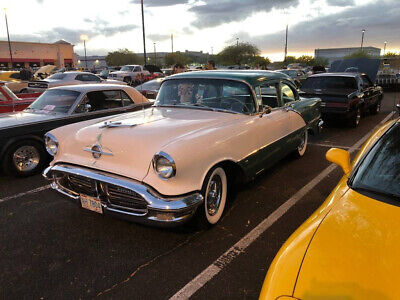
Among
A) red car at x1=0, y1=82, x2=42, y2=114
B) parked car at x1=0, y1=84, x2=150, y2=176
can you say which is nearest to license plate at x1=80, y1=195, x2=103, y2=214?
parked car at x1=0, y1=84, x2=150, y2=176

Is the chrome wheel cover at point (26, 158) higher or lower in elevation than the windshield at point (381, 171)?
lower

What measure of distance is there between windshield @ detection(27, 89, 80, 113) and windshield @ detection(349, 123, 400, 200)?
5.01 meters

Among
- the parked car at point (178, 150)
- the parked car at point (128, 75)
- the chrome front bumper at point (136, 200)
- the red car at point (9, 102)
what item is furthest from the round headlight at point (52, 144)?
the parked car at point (128, 75)

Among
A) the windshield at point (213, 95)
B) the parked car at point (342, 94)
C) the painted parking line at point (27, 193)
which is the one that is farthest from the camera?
the parked car at point (342, 94)

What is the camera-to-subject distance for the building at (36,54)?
187ft

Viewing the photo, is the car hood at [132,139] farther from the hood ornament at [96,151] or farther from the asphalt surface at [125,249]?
the asphalt surface at [125,249]

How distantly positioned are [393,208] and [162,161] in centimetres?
182

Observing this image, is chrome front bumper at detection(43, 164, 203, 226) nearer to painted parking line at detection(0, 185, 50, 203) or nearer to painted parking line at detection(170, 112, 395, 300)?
painted parking line at detection(170, 112, 395, 300)

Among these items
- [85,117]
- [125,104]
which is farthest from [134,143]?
[125,104]

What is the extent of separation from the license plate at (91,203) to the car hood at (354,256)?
2.14m

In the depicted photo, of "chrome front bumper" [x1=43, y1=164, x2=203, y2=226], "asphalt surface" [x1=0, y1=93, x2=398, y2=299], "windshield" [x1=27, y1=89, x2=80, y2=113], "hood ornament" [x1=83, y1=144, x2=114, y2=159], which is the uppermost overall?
"windshield" [x1=27, y1=89, x2=80, y2=113]

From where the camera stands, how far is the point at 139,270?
2.83m

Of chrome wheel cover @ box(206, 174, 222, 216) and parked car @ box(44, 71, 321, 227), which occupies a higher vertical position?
parked car @ box(44, 71, 321, 227)

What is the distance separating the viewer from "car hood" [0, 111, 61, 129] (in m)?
5.10
